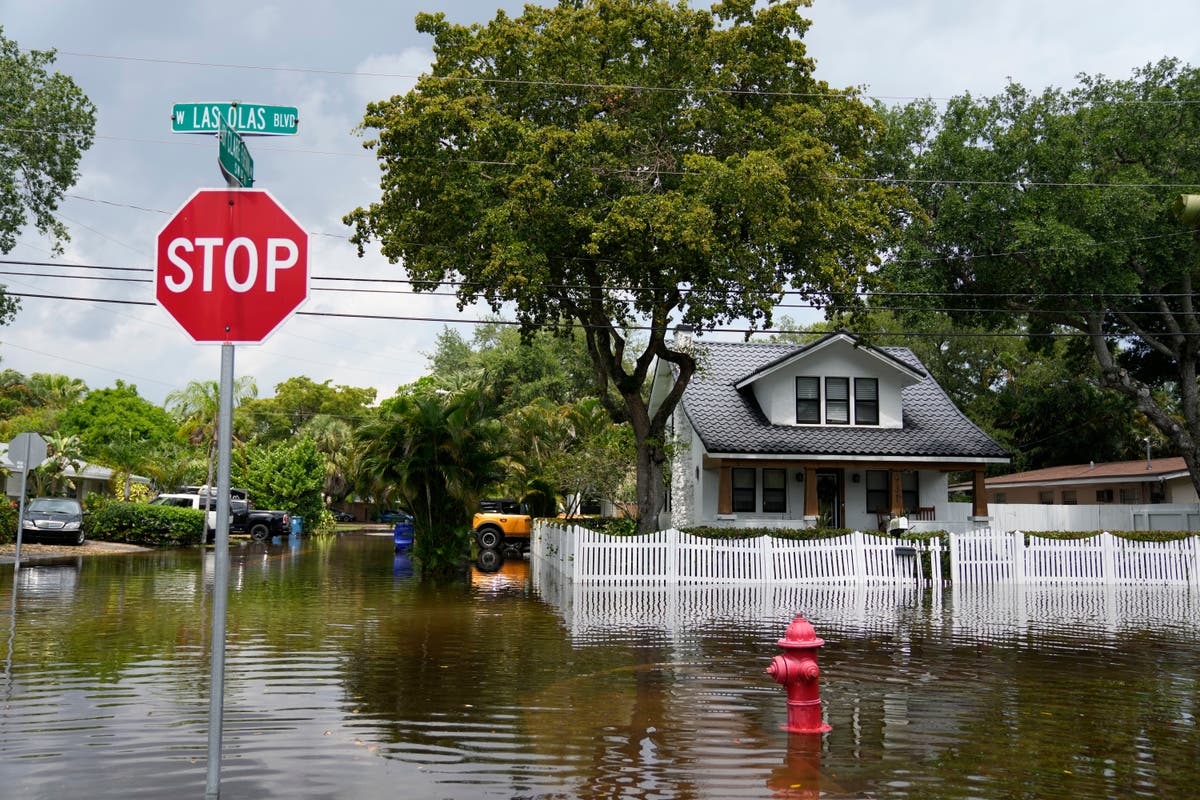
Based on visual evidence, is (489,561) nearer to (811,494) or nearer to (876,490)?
(811,494)

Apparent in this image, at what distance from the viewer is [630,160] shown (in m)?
24.7

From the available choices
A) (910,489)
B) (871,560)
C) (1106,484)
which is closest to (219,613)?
(871,560)

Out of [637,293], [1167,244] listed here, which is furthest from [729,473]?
[1167,244]

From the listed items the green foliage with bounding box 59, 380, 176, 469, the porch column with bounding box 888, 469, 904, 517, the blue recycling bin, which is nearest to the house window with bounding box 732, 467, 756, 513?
the porch column with bounding box 888, 469, 904, 517

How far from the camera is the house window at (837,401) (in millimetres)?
32062

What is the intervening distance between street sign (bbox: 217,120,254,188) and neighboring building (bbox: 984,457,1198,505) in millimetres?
35312

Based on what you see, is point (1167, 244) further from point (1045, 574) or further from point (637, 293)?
point (637, 293)

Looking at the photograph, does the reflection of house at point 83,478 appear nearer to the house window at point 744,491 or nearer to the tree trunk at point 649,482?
the tree trunk at point 649,482

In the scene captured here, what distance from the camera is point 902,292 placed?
3162 cm

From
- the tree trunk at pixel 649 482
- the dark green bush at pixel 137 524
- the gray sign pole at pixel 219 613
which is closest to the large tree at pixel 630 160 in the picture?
the tree trunk at pixel 649 482

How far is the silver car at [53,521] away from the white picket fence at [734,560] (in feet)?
58.9

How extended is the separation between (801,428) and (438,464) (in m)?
11.8

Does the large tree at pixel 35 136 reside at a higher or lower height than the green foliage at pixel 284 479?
higher

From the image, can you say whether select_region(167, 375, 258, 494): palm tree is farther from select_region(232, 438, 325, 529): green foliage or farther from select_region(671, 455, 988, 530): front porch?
select_region(671, 455, 988, 530): front porch
